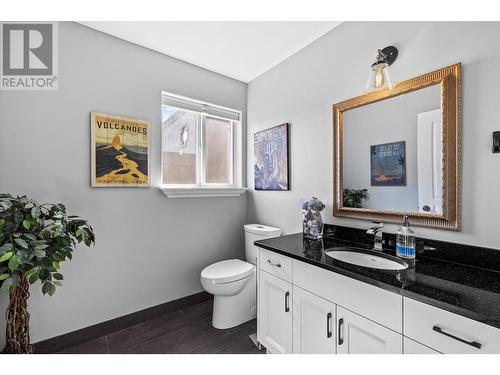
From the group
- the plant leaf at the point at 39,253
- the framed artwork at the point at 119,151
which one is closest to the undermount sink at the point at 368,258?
the plant leaf at the point at 39,253

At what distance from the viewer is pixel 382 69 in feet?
4.61

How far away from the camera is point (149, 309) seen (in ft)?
6.67

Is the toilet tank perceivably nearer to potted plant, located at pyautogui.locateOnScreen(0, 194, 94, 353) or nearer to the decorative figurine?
the decorative figurine

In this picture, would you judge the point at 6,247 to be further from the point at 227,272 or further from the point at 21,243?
the point at 227,272

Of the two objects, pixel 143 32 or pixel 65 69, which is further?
pixel 143 32

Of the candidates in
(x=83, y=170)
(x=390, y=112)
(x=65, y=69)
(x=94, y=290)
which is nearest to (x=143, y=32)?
(x=65, y=69)

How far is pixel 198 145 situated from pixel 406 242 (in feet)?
6.52

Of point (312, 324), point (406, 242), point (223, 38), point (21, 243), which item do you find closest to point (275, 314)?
point (312, 324)

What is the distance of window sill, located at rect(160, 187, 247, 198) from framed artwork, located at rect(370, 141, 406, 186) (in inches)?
54.3

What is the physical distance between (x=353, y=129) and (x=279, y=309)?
1.32m

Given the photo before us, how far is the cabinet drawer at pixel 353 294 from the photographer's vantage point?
3.05 feet

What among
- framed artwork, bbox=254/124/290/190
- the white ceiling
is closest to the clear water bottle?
framed artwork, bbox=254/124/290/190

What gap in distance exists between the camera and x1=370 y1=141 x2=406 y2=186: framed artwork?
140 centimetres
